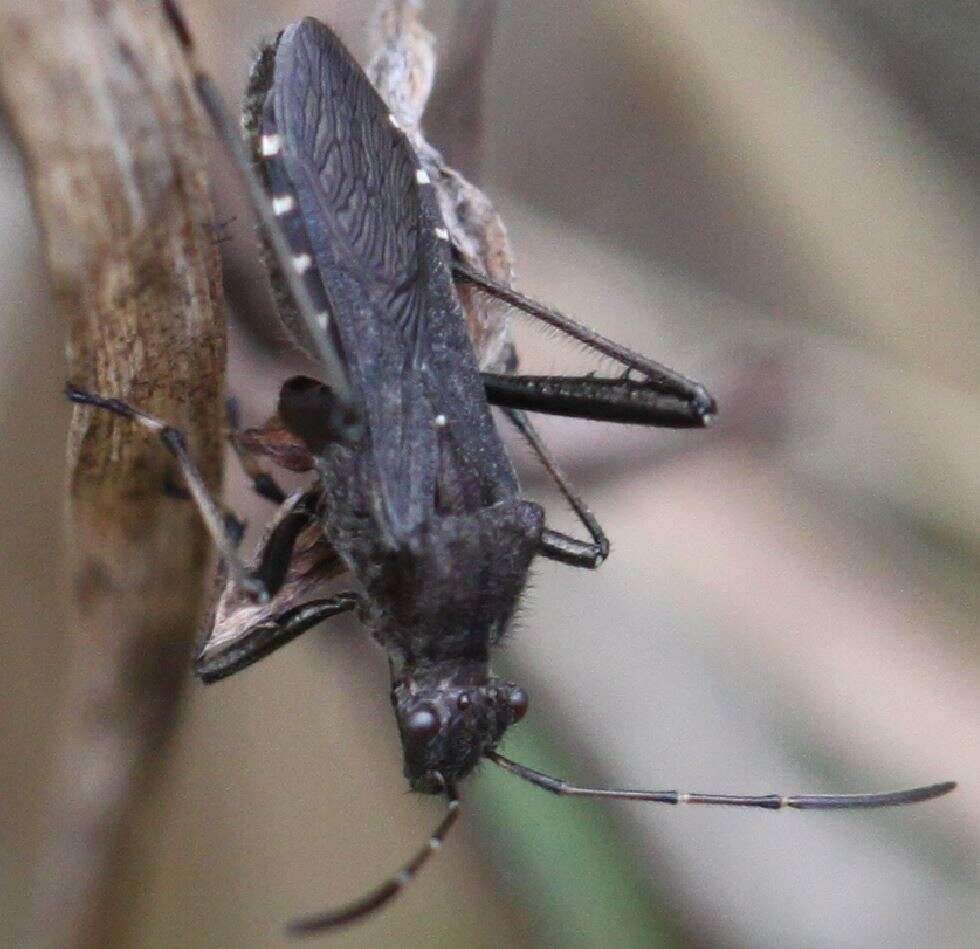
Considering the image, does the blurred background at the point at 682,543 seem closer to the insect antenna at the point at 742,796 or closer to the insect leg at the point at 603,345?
the insect antenna at the point at 742,796

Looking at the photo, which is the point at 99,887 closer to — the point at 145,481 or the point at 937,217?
the point at 145,481

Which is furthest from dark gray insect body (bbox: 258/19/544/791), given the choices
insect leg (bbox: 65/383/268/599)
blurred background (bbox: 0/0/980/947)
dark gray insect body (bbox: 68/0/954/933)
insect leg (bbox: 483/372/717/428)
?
blurred background (bbox: 0/0/980/947)

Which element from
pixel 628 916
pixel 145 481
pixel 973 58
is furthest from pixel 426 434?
pixel 973 58

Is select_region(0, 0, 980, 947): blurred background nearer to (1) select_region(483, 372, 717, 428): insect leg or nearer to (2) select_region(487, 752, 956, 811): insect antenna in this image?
(2) select_region(487, 752, 956, 811): insect antenna

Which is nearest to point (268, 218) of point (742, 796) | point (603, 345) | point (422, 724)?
point (603, 345)

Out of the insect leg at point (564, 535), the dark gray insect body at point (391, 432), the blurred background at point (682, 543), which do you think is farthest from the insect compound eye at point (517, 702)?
the blurred background at point (682, 543)

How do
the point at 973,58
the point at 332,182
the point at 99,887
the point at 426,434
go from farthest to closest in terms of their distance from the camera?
the point at 973,58 < the point at 99,887 < the point at 426,434 < the point at 332,182

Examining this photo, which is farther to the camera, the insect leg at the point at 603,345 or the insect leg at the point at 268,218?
the insect leg at the point at 603,345
